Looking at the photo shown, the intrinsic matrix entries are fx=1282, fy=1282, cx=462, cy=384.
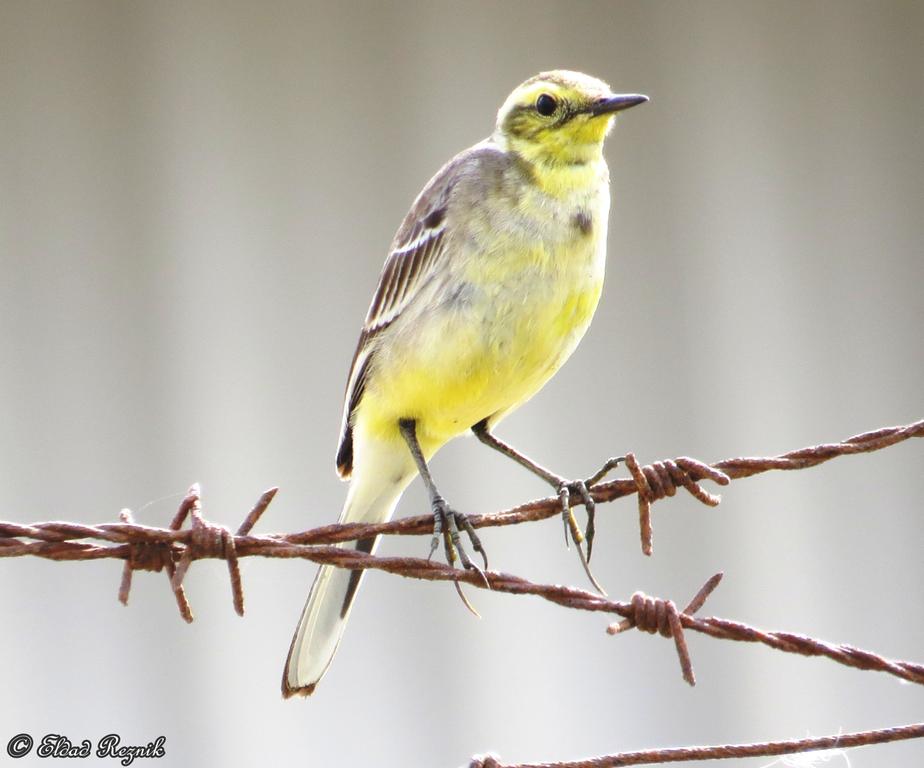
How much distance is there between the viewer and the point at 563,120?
3602 millimetres

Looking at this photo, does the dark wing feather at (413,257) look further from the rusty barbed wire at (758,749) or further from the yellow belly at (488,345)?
the rusty barbed wire at (758,749)

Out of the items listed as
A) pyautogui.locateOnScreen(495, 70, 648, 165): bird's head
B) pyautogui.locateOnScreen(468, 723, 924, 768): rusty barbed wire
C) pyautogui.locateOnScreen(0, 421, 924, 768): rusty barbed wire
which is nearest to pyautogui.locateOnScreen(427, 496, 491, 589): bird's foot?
pyautogui.locateOnScreen(0, 421, 924, 768): rusty barbed wire

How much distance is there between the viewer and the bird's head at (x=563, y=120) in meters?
3.57

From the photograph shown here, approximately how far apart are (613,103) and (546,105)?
8.2 inches

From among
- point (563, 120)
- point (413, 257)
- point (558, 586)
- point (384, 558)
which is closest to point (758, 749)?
point (558, 586)

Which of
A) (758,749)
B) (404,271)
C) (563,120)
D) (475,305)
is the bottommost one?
(758,749)

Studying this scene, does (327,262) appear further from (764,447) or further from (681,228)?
(764,447)

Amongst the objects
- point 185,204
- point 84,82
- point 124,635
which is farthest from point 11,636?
point 84,82

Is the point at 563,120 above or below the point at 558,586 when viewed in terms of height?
above

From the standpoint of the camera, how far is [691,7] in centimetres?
598

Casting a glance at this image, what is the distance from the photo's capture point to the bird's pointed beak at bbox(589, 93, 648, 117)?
347cm

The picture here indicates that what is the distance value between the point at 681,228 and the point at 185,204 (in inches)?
88.9

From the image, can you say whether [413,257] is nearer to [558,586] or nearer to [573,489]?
[573,489]

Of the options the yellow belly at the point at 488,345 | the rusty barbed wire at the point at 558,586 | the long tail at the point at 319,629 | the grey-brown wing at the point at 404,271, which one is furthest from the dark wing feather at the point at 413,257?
the rusty barbed wire at the point at 558,586
